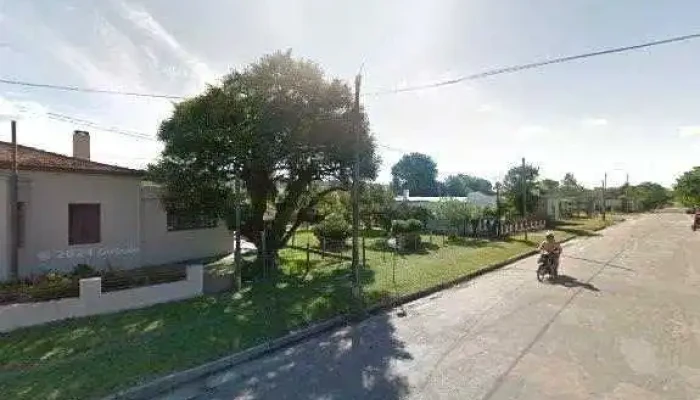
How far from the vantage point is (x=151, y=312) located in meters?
9.52

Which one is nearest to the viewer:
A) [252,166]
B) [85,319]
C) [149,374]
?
[149,374]

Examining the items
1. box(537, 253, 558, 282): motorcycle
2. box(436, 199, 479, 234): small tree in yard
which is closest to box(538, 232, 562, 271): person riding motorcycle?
box(537, 253, 558, 282): motorcycle

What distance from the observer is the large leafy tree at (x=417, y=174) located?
3219 inches

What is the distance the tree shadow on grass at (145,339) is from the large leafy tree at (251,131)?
11.9 ft

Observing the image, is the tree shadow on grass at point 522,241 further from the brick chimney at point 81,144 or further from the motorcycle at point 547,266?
the brick chimney at point 81,144

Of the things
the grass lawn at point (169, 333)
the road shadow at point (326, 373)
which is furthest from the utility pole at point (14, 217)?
the road shadow at point (326, 373)

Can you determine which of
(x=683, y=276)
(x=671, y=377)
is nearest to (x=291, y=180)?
(x=671, y=377)

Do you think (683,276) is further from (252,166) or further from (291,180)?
(252,166)

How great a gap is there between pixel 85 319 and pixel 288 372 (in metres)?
4.94

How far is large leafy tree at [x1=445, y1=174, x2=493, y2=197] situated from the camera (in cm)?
8631

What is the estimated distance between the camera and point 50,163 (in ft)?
40.8

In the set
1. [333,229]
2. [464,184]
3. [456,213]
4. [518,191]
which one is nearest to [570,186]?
[464,184]

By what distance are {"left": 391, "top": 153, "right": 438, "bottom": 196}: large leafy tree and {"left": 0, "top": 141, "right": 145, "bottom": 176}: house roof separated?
69270 mm

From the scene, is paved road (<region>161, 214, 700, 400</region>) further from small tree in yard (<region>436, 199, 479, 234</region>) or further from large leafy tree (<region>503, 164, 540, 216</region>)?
large leafy tree (<region>503, 164, 540, 216</region>)
